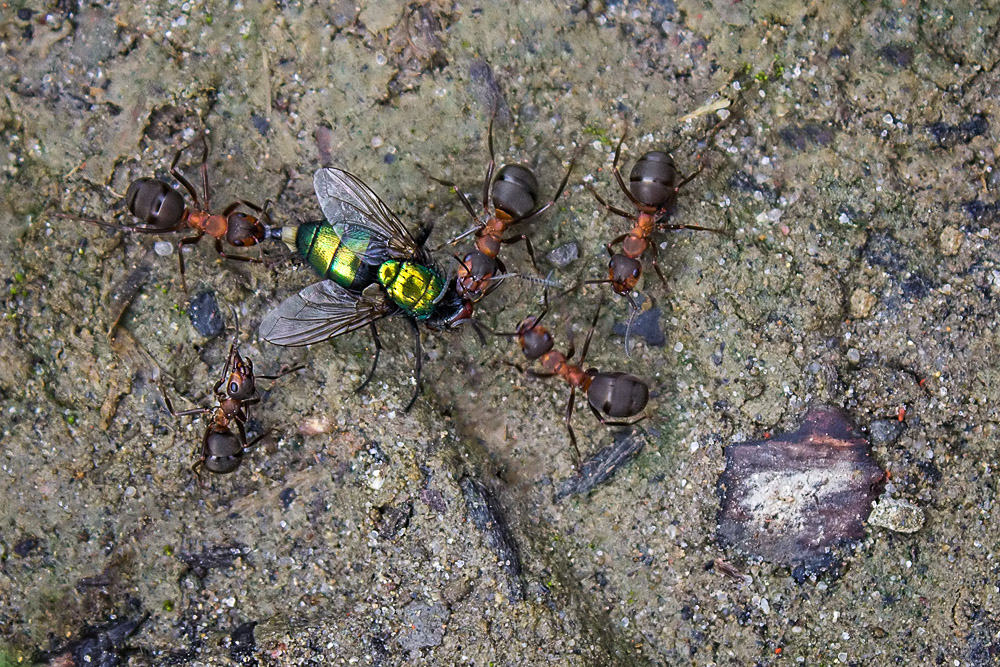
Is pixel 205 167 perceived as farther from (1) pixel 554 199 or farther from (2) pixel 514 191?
(1) pixel 554 199

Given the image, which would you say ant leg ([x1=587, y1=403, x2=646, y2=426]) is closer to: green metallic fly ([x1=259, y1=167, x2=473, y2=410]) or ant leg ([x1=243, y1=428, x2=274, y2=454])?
green metallic fly ([x1=259, y1=167, x2=473, y2=410])

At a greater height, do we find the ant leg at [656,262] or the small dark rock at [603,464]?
the ant leg at [656,262]

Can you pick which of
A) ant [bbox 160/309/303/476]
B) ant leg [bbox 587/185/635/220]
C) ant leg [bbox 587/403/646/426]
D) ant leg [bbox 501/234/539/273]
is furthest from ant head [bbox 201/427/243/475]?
ant leg [bbox 587/185/635/220]

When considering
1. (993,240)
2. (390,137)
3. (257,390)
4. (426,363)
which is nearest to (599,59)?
(390,137)

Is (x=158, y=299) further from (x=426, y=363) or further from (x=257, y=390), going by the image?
(x=426, y=363)

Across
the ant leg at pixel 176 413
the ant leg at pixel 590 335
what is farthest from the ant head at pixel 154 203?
the ant leg at pixel 590 335

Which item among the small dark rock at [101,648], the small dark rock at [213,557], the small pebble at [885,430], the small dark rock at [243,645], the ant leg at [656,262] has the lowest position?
the small dark rock at [101,648]

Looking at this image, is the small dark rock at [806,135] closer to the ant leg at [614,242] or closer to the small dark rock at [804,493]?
the ant leg at [614,242]
